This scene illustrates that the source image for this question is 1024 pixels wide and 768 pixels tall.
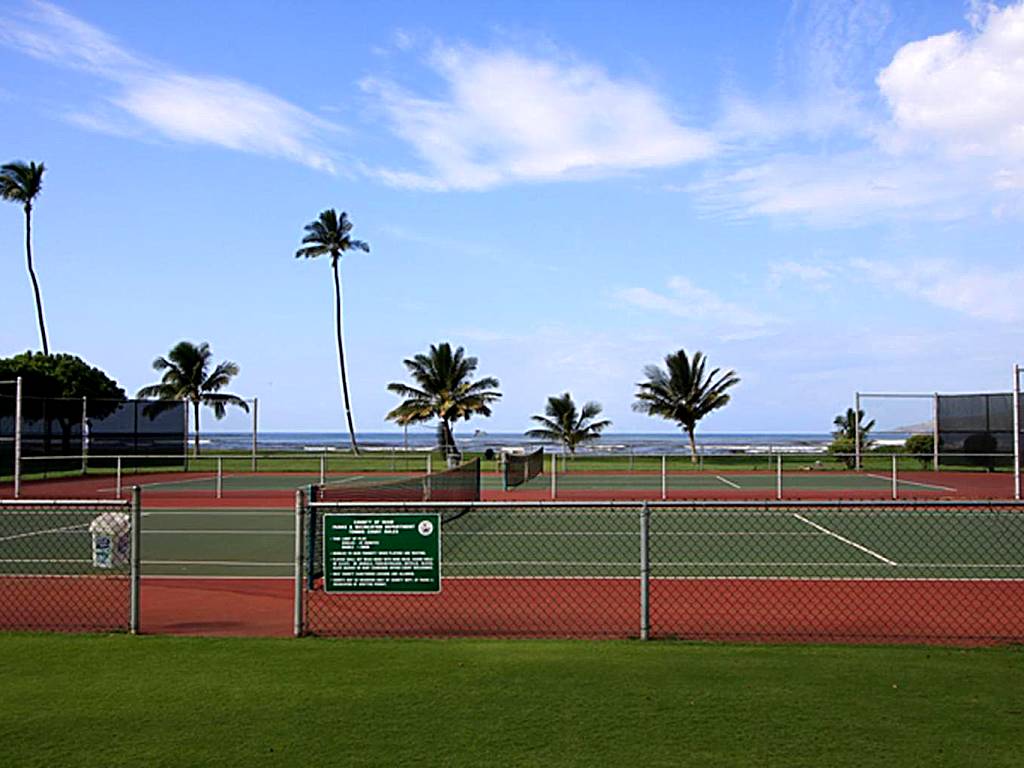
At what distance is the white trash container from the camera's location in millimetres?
11516

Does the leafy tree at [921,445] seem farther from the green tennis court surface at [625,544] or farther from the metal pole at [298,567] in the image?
the metal pole at [298,567]

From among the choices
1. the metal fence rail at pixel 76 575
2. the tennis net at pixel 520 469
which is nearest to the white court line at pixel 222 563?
the metal fence rail at pixel 76 575

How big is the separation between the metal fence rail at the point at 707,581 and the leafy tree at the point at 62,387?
74.5 ft

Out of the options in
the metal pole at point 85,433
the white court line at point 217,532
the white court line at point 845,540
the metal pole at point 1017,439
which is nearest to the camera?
the white court line at point 845,540

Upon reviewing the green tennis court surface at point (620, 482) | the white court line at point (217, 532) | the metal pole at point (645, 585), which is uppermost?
the metal pole at point (645, 585)

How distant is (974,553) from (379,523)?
10324 millimetres

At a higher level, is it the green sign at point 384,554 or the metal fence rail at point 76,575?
the green sign at point 384,554

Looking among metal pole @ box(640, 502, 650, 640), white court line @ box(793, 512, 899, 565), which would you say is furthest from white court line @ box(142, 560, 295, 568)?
white court line @ box(793, 512, 899, 565)

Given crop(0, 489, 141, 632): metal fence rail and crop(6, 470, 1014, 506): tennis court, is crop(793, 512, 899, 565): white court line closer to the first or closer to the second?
crop(6, 470, 1014, 506): tennis court

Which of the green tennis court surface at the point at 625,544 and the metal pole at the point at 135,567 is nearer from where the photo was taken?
the metal pole at the point at 135,567

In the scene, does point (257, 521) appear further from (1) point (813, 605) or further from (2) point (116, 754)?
(2) point (116, 754)

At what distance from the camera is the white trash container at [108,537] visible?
11516 mm

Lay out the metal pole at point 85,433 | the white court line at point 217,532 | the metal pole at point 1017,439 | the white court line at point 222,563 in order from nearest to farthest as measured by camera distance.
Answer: the white court line at point 222,563 → the white court line at point 217,532 → the metal pole at point 1017,439 → the metal pole at point 85,433

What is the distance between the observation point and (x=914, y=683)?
684 centimetres
